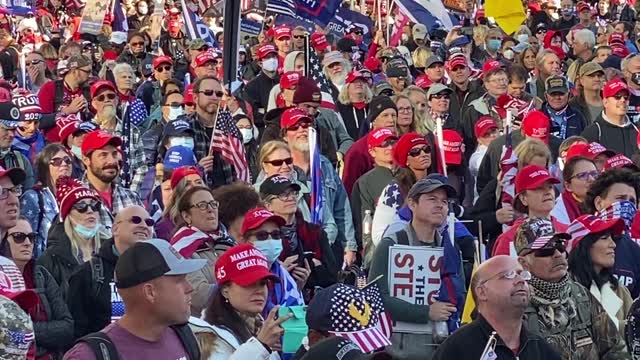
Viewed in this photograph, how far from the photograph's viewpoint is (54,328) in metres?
8.66

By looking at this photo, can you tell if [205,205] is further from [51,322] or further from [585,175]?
[585,175]

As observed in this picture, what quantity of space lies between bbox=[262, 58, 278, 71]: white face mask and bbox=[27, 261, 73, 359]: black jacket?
993cm

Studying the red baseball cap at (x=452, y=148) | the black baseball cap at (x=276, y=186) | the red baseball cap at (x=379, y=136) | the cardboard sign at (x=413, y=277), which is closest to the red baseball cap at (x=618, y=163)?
the red baseball cap at (x=452, y=148)

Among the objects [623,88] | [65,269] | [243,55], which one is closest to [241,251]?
[65,269]

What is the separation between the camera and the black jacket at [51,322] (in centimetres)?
864

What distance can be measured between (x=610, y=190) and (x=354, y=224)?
2.43 metres

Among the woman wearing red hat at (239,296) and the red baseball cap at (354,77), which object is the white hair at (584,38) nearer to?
the red baseball cap at (354,77)

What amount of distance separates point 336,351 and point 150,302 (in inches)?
31.1

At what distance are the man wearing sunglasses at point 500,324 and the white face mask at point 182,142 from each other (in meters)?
5.61

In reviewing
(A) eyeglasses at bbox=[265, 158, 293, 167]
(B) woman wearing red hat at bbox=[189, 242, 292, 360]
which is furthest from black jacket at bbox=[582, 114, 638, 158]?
(B) woman wearing red hat at bbox=[189, 242, 292, 360]

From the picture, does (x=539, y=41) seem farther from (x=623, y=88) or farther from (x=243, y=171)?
(x=243, y=171)

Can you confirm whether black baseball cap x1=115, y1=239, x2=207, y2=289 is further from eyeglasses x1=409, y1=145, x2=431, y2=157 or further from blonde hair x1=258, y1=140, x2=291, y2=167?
eyeglasses x1=409, y1=145, x2=431, y2=157

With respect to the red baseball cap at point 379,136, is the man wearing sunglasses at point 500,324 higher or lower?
lower

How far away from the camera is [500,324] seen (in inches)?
287
